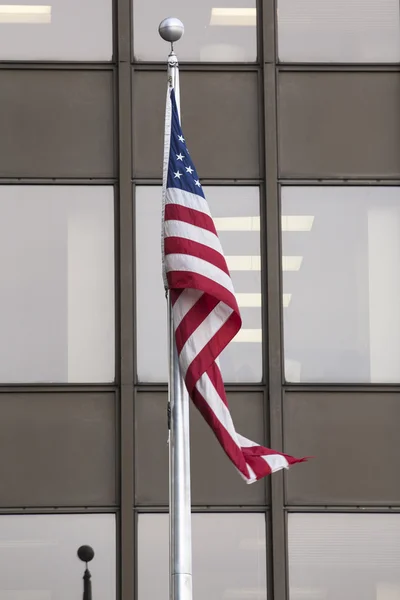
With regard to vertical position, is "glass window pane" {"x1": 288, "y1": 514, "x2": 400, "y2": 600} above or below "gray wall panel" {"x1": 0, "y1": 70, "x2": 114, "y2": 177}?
below

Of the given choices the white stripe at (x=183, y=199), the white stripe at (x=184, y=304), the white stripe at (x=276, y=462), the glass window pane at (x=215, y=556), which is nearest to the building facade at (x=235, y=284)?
the glass window pane at (x=215, y=556)

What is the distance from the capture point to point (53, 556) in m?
15.6

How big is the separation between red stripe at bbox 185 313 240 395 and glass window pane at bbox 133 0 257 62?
682cm

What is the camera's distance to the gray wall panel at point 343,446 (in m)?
15.9

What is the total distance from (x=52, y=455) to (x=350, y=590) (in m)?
4.01

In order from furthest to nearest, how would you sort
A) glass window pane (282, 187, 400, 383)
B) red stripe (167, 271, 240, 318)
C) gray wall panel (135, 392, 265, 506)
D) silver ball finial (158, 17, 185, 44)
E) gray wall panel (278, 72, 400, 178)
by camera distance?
gray wall panel (278, 72, 400, 178)
glass window pane (282, 187, 400, 383)
gray wall panel (135, 392, 265, 506)
silver ball finial (158, 17, 185, 44)
red stripe (167, 271, 240, 318)

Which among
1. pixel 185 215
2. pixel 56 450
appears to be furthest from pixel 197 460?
pixel 185 215

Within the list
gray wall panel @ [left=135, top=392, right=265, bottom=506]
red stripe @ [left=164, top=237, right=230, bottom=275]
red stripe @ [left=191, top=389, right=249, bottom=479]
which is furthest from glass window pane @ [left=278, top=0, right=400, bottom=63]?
red stripe @ [left=191, top=389, right=249, bottom=479]

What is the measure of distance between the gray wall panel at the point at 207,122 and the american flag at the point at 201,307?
5.46m

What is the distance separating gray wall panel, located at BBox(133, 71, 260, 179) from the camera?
16.6 meters

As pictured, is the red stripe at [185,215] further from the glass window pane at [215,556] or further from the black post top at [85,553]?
the black post top at [85,553]

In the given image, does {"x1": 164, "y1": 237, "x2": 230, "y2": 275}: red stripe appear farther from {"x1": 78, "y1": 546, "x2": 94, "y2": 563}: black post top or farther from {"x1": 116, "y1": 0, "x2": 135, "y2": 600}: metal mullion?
{"x1": 78, "y1": 546, "x2": 94, "y2": 563}: black post top

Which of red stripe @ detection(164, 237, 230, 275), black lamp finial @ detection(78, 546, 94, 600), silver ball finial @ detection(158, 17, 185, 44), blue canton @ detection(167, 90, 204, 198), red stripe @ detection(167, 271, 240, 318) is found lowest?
black lamp finial @ detection(78, 546, 94, 600)

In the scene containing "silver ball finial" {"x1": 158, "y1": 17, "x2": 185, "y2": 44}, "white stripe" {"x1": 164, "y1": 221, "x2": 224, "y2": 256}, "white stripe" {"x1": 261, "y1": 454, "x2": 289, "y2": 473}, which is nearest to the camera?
"white stripe" {"x1": 261, "y1": 454, "x2": 289, "y2": 473}
